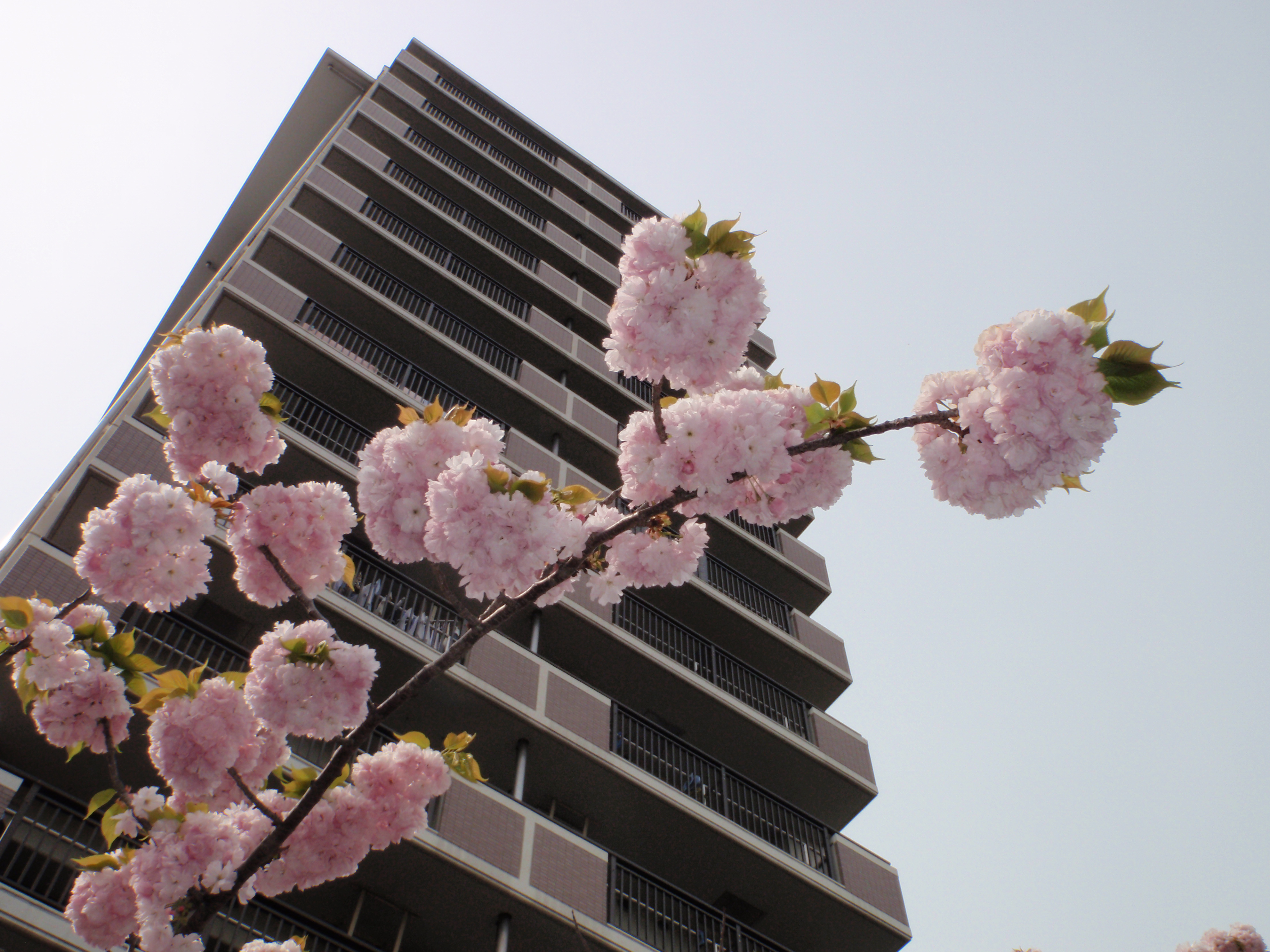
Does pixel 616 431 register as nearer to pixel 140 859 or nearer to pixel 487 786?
pixel 487 786

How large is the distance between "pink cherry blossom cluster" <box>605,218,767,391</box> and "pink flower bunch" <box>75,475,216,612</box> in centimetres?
230

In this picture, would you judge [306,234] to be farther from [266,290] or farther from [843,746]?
[843,746]

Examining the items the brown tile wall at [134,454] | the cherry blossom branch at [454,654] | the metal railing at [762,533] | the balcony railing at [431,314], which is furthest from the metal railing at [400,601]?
the cherry blossom branch at [454,654]

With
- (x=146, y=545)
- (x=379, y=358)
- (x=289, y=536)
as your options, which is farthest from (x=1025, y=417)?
(x=379, y=358)

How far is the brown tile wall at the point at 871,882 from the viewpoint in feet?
40.9

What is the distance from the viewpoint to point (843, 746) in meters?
14.6

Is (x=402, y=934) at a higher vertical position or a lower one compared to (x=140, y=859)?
higher

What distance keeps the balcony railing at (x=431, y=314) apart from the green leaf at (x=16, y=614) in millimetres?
12396

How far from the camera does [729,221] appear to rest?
10.6 ft

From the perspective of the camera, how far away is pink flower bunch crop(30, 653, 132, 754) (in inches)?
159

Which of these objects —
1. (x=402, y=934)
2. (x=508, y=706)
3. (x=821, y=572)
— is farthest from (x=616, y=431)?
(x=402, y=934)

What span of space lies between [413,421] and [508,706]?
7552 millimetres

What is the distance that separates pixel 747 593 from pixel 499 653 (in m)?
7.09

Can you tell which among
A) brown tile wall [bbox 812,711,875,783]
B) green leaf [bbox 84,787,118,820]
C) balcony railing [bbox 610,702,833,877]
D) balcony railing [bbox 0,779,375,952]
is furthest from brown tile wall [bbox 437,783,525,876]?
brown tile wall [bbox 812,711,875,783]
